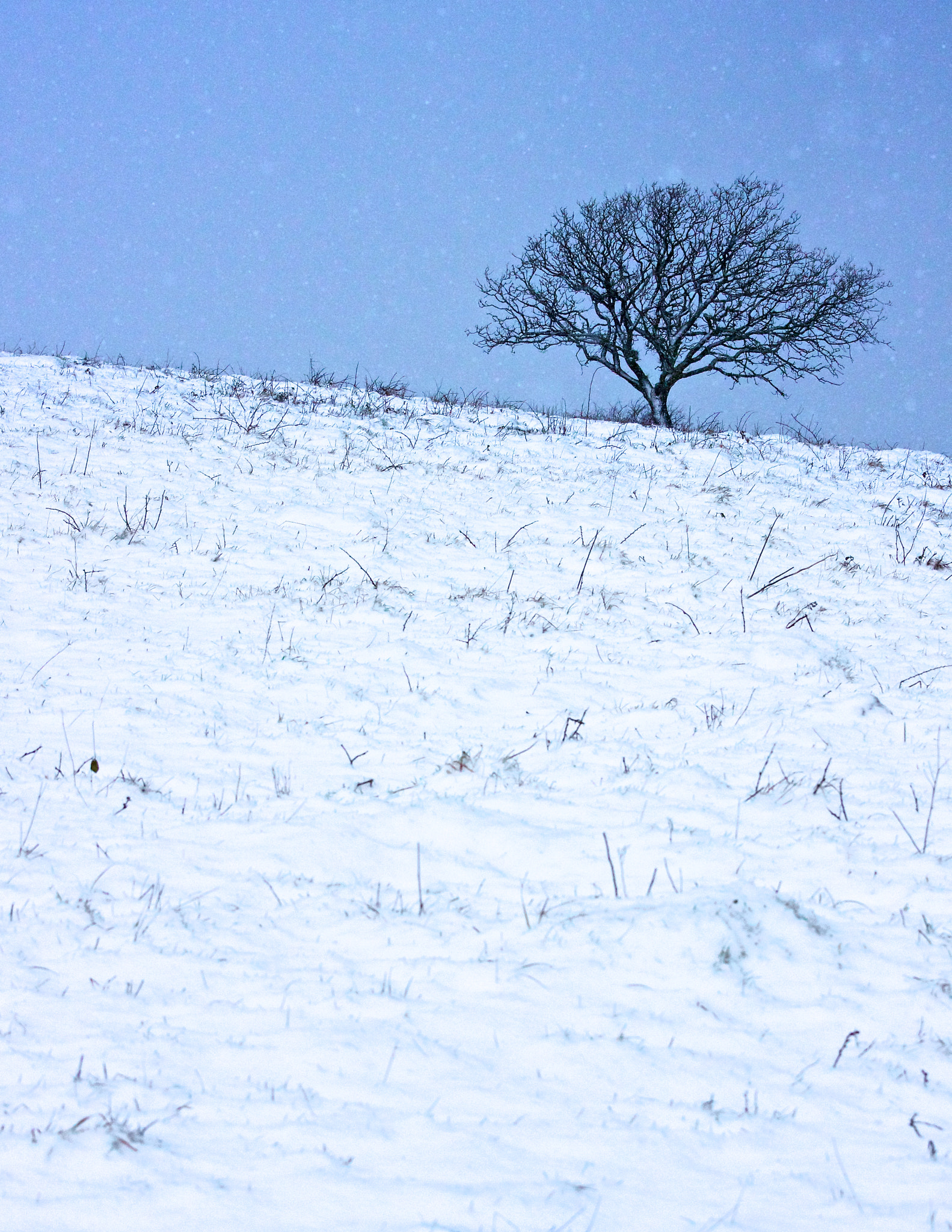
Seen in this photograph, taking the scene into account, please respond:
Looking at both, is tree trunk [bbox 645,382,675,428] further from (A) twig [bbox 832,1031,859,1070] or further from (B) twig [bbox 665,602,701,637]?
(A) twig [bbox 832,1031,859,1070]

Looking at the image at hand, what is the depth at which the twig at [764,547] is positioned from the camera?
6.77 meters

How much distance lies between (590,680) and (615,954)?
242cm

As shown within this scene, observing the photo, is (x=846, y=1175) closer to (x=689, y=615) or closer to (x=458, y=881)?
(x=458, y=881)

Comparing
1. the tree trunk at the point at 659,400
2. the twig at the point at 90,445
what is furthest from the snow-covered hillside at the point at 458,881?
the tree trunk at the point at 659,400

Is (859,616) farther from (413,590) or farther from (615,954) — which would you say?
(615,954)

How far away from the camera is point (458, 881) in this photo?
2871 millimetres

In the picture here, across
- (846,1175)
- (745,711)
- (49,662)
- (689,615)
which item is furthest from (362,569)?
(846,1175)

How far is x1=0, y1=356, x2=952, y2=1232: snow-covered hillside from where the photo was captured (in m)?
1.75

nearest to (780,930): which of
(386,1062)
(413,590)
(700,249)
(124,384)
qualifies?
(386,1062)

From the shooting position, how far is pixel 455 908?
2.68m

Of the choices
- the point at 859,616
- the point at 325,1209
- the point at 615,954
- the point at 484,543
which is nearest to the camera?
the point at 325,1209

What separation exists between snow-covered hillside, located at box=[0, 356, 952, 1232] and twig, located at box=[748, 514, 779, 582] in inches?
3.6

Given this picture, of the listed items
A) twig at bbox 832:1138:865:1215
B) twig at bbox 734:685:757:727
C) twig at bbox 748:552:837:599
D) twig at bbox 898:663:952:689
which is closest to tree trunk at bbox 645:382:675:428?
twig at bbox 748:552:837:599

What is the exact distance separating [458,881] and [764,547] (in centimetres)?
518
